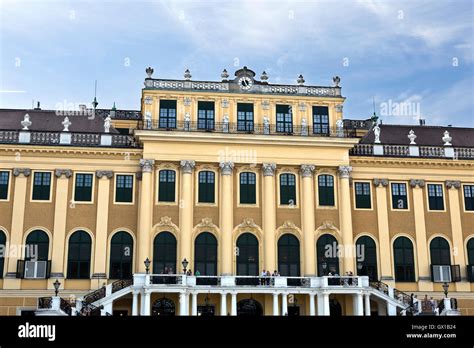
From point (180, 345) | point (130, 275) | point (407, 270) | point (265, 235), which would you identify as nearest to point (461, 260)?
point (407, 270)

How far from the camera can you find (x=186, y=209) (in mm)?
46750

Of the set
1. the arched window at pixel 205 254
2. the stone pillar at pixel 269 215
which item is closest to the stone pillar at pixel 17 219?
the arched window at pixel 205 254

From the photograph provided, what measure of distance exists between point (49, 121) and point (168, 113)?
10199 millimetres

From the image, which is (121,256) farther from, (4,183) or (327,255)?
(327,255)

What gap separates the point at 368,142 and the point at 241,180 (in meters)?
12.0

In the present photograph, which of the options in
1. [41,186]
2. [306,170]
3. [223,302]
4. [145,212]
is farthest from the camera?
[306,170]

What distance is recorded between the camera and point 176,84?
163ft

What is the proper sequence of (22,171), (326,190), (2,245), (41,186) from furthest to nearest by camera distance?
1. (326,190)
2. (41,186)
3. (22,171)
4. (2,245)

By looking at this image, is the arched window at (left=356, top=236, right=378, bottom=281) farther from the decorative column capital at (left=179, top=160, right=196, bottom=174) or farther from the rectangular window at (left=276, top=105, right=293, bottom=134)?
the decorative column capital at (left=179, top=160, right=196, bottom=174)

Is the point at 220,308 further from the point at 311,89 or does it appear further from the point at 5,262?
the point at 311,89

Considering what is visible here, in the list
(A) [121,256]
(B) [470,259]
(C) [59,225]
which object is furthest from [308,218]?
(C) [59,225]

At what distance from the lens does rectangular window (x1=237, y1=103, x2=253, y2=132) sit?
1949 inches

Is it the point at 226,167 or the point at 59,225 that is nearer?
the point at 59,225

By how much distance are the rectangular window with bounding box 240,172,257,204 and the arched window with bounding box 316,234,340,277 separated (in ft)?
19.6
